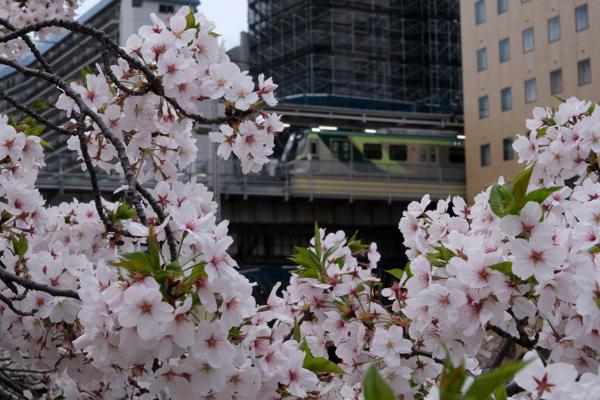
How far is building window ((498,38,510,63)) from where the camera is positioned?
38.1 meters

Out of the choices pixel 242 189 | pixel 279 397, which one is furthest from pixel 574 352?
pixel 242 189

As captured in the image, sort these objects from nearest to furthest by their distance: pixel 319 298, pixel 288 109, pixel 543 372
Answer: pixel 543 372 < pixel 319 298 < pixel 288 109

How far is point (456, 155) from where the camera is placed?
123 ft

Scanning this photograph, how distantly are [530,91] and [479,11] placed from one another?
5.45m

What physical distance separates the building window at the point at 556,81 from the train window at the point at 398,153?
7094mm

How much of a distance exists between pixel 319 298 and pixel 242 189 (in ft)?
86.7

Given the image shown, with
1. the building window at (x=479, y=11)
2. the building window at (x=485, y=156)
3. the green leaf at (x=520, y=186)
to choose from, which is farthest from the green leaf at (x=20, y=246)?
the building window at (x=479, y=11)

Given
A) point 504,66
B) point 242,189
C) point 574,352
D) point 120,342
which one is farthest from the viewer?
point 504,66

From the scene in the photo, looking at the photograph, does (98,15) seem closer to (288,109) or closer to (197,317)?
(288,109)

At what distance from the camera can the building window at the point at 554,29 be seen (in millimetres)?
34969

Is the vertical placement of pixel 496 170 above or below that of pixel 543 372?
above

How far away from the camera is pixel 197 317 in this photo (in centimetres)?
244

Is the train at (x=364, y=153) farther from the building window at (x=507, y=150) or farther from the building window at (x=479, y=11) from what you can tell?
the building window at (x=479, y=11)

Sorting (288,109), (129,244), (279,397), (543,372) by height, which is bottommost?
(279,397)
